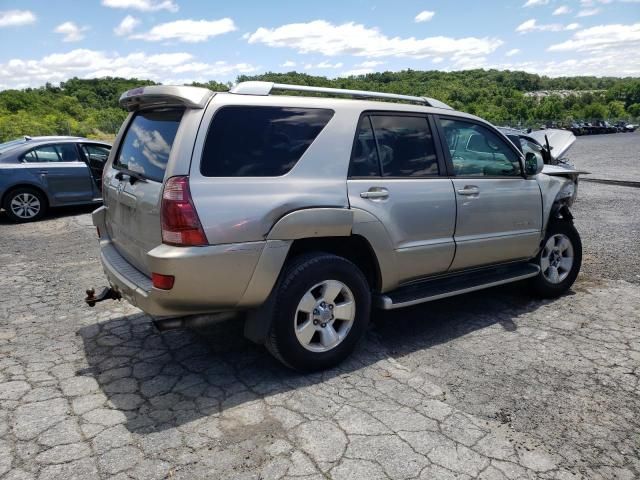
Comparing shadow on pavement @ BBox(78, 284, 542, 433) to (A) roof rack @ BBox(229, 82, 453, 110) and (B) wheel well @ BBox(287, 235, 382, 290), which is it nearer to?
(B) wheel well @ BBox(287, 235, 382, 290)

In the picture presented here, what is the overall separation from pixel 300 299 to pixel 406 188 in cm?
119

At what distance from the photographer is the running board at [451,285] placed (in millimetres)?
3830

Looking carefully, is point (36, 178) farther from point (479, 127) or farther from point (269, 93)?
point (479, 127)

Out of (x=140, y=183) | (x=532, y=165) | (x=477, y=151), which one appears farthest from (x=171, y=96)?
(x=532, y=165)

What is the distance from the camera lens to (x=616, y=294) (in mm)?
5238

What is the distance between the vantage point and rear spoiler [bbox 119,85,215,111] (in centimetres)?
316

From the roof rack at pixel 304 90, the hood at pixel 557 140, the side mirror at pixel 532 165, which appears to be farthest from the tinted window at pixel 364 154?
the hood at pixel 557 140

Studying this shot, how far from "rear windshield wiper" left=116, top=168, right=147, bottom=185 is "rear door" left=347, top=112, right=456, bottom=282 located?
1398mm

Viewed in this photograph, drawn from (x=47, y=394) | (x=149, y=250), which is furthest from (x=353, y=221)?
(x=47, y=394)

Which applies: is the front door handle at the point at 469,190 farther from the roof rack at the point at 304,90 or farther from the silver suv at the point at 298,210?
the roof rack at the point at 304,90

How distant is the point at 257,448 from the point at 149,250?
53.9 inches

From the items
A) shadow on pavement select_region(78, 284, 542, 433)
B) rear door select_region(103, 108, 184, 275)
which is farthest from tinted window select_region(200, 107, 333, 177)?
shadow on pavement select_region(78, 284, 542, 433)

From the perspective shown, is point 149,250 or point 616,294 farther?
point 616,294

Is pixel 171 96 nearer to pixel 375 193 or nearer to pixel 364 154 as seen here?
pixel 364 154
